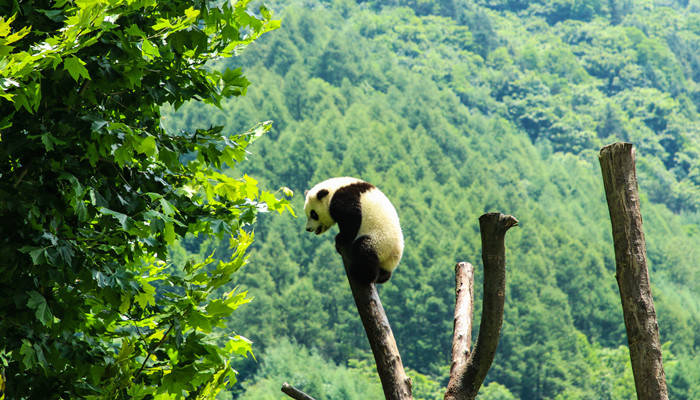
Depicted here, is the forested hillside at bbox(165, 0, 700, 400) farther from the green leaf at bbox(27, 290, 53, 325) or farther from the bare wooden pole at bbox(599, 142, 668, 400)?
the green leaf at bbox(27, 290, 53, 325)

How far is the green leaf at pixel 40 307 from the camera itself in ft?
11.9

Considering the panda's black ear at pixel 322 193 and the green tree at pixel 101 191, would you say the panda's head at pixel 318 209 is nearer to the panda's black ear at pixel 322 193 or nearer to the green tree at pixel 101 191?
the panda's black ear at pixel 322 193

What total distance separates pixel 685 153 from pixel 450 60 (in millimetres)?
24975

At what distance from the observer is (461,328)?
479 centimetres

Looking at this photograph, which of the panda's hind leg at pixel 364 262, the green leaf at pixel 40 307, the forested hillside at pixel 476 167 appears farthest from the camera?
the forested hillside at pixel 476 167

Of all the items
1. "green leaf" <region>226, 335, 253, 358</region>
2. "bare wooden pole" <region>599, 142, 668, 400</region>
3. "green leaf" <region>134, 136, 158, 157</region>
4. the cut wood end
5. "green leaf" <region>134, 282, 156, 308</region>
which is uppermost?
the cut wood end

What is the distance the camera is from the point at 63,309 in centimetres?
393

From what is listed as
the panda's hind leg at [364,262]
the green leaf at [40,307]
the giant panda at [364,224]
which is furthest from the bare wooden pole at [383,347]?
the green leaf at [40,307]

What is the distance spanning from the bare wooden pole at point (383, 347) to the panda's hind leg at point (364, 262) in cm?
10

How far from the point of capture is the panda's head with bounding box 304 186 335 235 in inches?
249

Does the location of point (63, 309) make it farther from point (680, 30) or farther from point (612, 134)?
point (680, 30)

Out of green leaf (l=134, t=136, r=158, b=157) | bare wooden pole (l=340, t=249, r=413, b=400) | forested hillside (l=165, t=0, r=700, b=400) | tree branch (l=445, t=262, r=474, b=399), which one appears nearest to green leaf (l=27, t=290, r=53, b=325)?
green leaf (l=134, t=136, r=158, b=157)

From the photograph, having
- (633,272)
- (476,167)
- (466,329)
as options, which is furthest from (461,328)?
(476,167)

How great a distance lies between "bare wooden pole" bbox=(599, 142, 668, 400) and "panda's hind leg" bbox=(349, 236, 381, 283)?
5.52 feet
